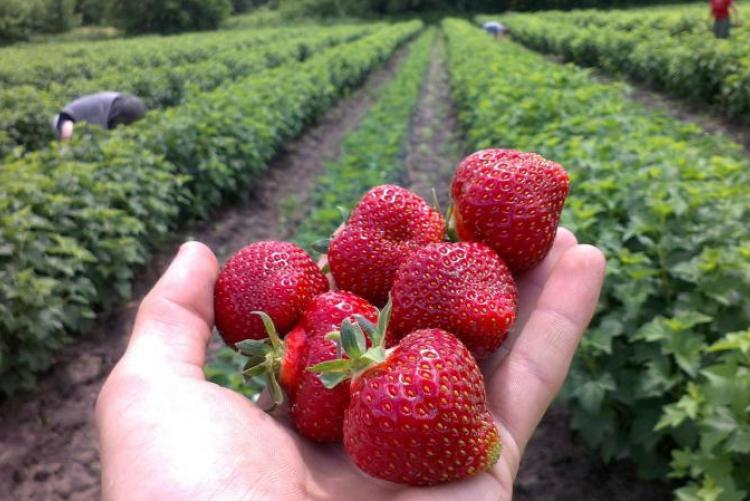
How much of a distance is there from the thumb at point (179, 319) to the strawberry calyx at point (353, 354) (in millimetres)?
506

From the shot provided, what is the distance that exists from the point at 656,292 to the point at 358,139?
7177mm

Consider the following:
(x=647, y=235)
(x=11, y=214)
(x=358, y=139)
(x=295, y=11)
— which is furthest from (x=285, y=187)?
(x=295, y=11)

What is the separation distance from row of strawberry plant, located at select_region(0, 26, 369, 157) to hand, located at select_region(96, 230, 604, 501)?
463 cm

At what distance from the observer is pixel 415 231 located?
1.95 meters

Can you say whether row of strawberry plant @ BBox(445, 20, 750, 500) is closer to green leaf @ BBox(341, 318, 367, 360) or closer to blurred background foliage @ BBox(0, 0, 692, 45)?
green leaf @ BBox(341, 318, 367, 360)

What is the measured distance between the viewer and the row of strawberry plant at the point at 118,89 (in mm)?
9508

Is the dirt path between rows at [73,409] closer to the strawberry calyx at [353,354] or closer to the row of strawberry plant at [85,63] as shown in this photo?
the strawberry calyx at [353,354]

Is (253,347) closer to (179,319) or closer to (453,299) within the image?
(179,319)

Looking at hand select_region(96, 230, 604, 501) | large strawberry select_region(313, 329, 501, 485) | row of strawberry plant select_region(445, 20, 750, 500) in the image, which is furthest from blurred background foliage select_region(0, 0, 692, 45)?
large strawberry select_region(313, 329, 501, 485)

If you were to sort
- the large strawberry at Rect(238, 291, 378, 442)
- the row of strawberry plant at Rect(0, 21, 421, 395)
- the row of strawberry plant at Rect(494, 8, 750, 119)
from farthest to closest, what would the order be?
the row of strawberry plant at Rect(494, 8, 750, 119) < the row of strawberry plant at Rect(0, 21, 421, 395) < the large strawberry at Rect(238, 291, 378, 442)

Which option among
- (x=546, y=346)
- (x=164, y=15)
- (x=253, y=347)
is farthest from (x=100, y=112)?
(x=164, y=15)

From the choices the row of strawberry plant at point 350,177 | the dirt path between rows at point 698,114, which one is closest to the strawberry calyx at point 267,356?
the row of strawberry plant at point 350,177

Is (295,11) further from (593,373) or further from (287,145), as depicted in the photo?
(593,373)

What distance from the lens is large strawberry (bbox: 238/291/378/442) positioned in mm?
1607
